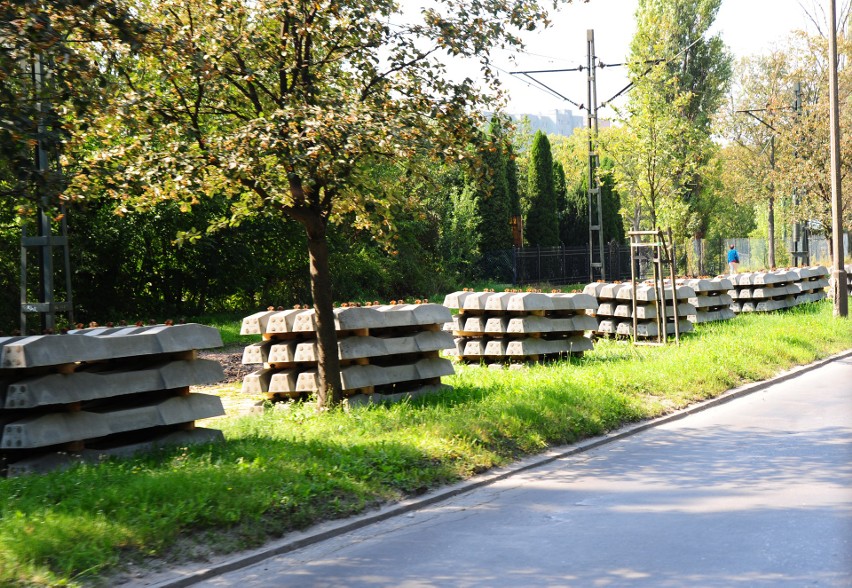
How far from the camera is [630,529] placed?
6922 millimetres

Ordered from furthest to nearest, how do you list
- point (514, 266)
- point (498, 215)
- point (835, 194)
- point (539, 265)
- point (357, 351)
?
point (539, 265), point (498, 215), point (514, 266), point (835, 194), point (357, 351)

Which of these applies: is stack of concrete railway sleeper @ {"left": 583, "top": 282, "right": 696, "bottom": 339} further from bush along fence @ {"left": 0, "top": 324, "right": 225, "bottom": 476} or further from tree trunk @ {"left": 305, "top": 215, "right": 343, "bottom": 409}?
bush along fence @ {"left": 0, "top": 324, "right": 225, "bottom": 476}

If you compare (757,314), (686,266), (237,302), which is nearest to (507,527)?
(757,314)

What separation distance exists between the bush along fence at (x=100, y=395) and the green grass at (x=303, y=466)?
0.34 m

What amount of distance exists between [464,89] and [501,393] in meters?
3.73

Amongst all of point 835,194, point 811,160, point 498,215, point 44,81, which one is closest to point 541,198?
point 498,215

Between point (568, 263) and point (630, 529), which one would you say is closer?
point (630, 529)

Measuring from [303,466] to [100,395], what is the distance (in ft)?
5.87

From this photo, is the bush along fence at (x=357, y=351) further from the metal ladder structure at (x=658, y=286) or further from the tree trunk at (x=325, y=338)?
the metal ladder structure at (x=658, y=286)

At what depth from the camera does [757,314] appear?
79.5 ft

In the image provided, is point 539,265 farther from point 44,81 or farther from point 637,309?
point 44,81

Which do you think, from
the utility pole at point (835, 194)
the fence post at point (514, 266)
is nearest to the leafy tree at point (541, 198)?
the fence post at point (514, 266)

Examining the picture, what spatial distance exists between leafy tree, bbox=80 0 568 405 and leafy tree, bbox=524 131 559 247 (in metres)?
35.9

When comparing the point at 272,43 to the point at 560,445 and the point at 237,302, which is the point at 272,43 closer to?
the point at 560,445
